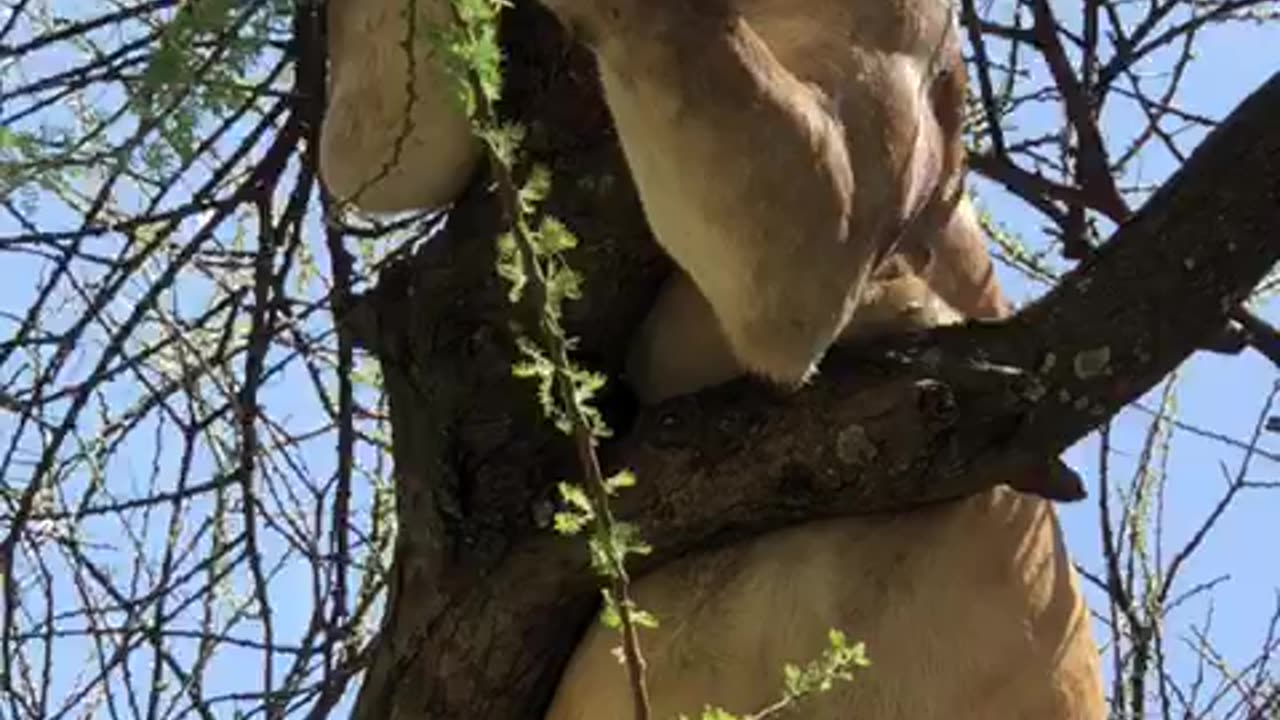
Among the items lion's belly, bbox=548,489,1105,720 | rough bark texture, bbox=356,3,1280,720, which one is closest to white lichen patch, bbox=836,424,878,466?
rough bark texture, bbox=356,3,1280,720

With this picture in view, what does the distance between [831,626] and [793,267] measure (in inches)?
13.9

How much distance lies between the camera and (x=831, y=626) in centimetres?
235

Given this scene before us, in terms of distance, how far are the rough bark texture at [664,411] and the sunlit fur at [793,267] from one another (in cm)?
5

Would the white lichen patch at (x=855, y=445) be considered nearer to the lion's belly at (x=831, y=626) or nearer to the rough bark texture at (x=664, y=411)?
the rough bark texture at (x=664, y=411)

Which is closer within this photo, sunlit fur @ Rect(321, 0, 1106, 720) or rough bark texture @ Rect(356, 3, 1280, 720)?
sunlit fur @ Rect(321, 0, 1106, 720)

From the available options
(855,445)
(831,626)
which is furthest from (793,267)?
(831,626)

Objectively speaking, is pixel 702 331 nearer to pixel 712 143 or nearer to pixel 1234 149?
pixel 712 143

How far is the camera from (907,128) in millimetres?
2363

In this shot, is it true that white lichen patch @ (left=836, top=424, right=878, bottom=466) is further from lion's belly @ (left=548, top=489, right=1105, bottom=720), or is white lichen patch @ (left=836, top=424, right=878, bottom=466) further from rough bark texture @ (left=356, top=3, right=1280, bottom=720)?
lion's belly @ (left=548, top=489, right=1105, bottom=720)

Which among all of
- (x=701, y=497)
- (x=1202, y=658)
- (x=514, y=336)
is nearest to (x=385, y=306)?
(x=514, y=336)

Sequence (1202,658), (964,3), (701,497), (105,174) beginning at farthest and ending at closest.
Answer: (1202,658) → (964,3) → (105,174) → (701,497)

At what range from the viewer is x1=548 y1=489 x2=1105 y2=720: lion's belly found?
7.68ft

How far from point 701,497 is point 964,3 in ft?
2.53

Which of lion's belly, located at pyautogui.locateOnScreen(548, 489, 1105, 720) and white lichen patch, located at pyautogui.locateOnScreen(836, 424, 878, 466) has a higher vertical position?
white lichen patch, located at pyautogui.locateOnScreen(836, 424, 878, 466)
